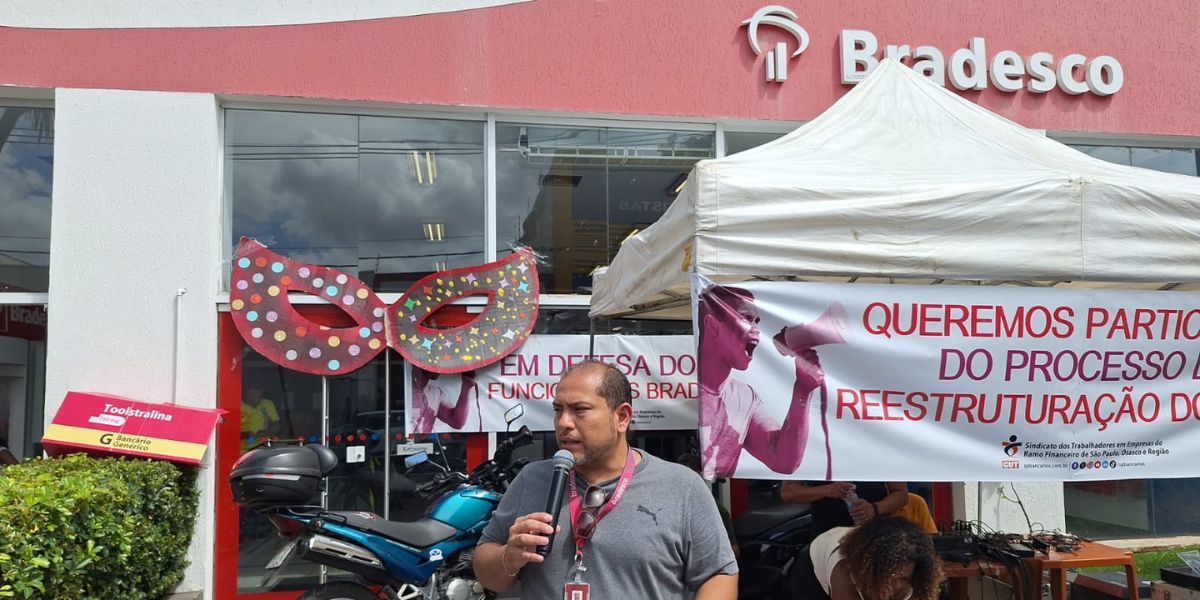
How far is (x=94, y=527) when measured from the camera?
12.1 ft

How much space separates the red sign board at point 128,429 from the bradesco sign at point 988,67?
5.61 meters

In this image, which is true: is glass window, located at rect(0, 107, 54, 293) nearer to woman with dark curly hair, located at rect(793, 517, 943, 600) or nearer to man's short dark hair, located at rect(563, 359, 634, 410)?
man's short dark hair, located at rect(563, 359, 634, 410)

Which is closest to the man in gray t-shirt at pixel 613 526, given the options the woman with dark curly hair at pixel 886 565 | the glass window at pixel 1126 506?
the woman with dark curly hair at pixel 886 565

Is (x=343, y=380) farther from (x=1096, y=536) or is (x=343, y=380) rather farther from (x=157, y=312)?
(x=1096, y=536)

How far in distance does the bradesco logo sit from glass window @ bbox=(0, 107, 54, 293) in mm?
5488

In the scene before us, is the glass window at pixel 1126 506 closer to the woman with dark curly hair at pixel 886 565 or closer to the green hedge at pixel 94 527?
the woman with dark curly hair at pixel 886 565

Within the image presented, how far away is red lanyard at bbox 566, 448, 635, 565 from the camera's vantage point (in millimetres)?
2061

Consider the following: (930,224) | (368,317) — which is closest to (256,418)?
(368,317)

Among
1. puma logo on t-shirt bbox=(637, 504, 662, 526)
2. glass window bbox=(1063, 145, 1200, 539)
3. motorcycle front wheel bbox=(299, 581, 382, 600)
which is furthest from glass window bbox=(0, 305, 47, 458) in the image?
glass window bbox=(1063, 145, 1200, 539)

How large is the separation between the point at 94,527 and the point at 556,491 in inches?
110

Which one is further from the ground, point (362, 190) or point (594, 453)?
point (362, 190)

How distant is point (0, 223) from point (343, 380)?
2.83 meters

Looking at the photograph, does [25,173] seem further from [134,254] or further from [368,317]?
[368,317]

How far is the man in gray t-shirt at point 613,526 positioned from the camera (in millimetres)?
2062
